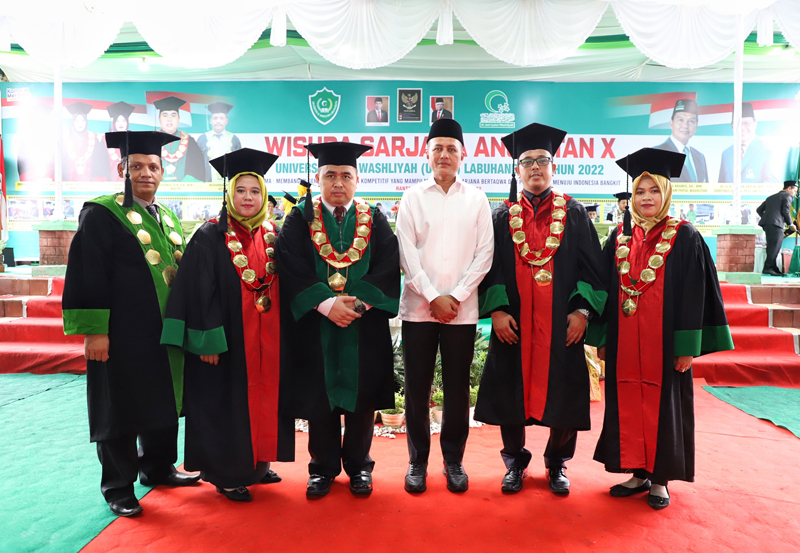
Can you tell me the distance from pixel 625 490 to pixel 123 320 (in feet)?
10.0

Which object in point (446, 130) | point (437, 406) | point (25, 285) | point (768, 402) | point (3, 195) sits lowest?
point (768, 402)

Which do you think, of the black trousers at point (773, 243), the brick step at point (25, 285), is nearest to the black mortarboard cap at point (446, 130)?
the brick step at point (25, 285)

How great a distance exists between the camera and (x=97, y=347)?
2.52m

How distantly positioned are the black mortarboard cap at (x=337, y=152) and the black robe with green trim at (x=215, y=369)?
75 centimetres

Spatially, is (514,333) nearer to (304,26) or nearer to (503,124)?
(304,26)

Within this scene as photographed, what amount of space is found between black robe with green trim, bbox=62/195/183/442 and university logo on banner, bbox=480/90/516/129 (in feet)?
26.4

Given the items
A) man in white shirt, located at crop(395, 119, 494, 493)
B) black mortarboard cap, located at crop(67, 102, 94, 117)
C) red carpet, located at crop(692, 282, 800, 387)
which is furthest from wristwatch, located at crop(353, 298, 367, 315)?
black mortarboard cap, located at crop(67, 102, 94, 117)

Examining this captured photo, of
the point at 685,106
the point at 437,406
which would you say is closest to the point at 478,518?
the point at 437,406

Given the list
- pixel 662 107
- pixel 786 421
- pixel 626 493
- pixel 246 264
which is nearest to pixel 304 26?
pixel 246 264

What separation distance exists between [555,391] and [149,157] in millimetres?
2737

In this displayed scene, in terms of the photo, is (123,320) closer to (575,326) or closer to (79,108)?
(575,326)

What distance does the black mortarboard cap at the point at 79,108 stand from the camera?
32.0ft

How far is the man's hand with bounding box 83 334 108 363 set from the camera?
2.52 metres

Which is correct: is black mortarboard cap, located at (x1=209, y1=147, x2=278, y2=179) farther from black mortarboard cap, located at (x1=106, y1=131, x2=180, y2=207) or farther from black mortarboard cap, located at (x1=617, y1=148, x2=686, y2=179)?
black mortarboard cap, located at (x1=617, y1=148, x2=686, y2=179)
